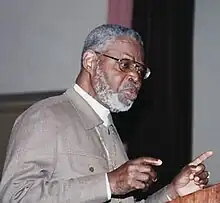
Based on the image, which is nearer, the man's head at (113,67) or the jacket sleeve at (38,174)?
the jacket sleeve at (38,174)

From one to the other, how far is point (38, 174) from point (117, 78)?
35 cm

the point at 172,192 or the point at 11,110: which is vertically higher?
the point at 172,192

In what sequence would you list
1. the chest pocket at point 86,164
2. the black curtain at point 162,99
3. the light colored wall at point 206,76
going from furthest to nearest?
1. the light colored wall at point 206,76
2. the black curtain at point 162,99
3. the chest pocket at point 86,164

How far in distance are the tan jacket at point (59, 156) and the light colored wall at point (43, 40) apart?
1252mm

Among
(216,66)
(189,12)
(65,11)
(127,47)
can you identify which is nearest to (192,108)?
(216,66)

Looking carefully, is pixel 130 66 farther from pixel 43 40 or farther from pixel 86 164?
pixel 43 40

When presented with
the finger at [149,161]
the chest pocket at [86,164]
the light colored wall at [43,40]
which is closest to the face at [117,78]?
the chest pocket at [86,164]

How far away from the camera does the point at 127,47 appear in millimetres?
1605

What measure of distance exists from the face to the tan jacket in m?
0.06

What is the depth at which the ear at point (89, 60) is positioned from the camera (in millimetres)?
1646

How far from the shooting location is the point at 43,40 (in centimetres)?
297


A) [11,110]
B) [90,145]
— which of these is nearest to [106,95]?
[90,145]

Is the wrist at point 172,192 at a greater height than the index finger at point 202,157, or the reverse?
the index finger at point 202,157

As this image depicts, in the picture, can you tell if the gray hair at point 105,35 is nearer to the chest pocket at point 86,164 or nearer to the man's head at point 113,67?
the man's head at point 113,67
